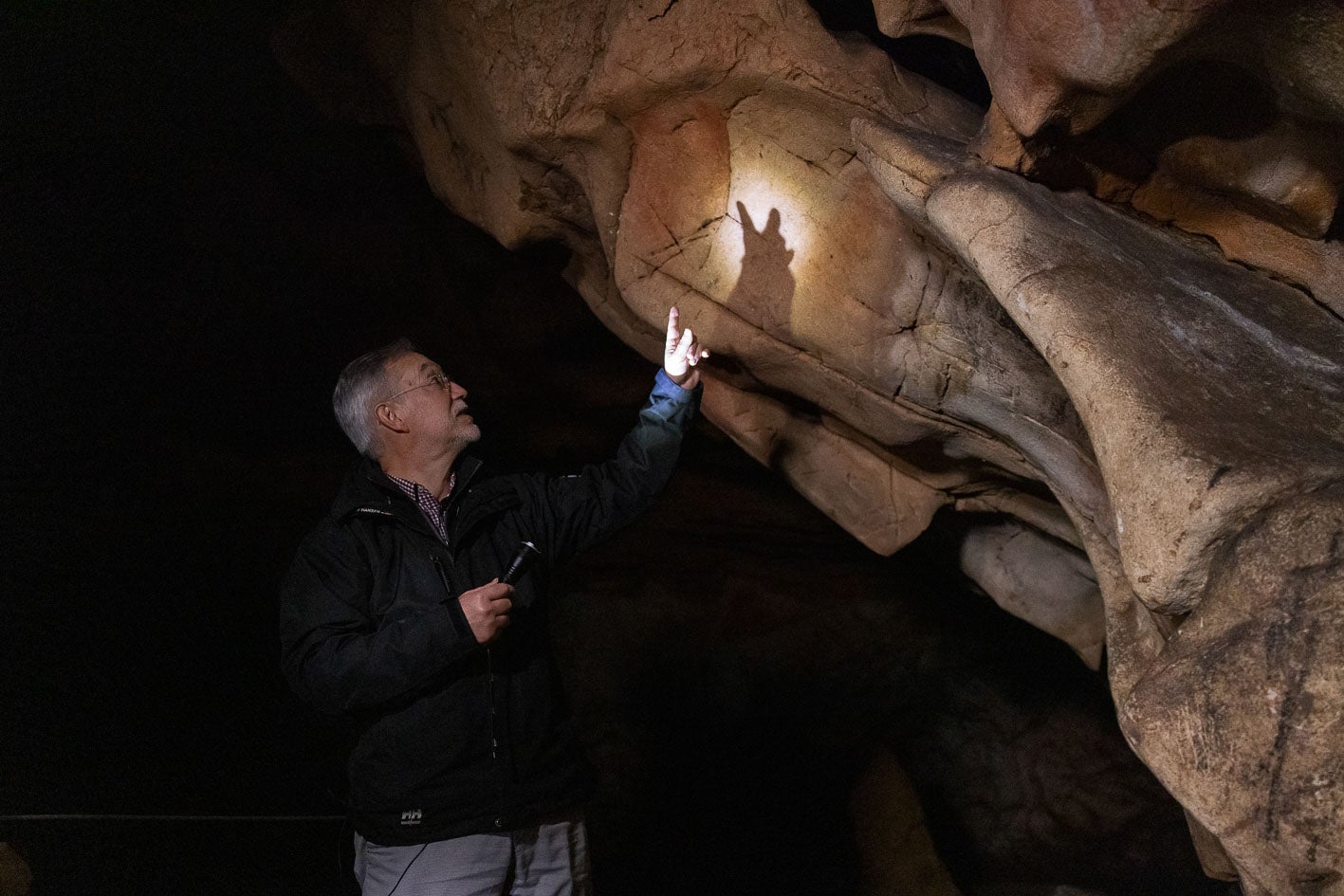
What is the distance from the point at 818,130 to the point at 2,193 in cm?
300

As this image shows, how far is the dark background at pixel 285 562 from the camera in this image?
358 cm

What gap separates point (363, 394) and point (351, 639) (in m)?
0.72

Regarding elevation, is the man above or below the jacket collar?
below

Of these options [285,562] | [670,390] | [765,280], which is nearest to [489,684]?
[670,390]

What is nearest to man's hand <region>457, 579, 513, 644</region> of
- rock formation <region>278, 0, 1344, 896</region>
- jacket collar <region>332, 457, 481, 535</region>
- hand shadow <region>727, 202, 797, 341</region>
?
jacket collar <region>332, 457, 481, 535</region>

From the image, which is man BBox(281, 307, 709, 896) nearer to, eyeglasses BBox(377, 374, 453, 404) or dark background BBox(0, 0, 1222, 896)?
eyeglasses BBox(377, 374, 453, 404)

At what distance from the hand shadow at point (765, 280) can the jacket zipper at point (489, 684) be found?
59.9 inches

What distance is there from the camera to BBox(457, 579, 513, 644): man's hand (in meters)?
2.09

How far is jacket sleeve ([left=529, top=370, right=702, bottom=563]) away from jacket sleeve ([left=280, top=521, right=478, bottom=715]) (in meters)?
0.53

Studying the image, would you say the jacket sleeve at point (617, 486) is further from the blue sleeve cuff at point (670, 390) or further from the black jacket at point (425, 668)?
the black jacket at point (425, 668)

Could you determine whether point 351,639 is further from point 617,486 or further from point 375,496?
point 617,486

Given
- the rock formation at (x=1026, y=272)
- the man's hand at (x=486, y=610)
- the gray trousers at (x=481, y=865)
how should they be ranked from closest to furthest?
1. the rock formation at (x=1026, y=272)
2. the man's hand at (x=486, y=610)
3. the gray trousers at (x=481, y=865)

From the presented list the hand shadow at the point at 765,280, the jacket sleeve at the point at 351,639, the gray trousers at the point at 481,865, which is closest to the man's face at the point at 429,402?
the jacket sleeve at the point at 351,639

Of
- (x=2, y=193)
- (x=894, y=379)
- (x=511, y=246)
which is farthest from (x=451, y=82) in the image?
(x=894, y=379)
